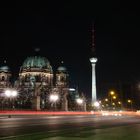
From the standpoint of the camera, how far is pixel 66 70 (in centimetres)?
19238

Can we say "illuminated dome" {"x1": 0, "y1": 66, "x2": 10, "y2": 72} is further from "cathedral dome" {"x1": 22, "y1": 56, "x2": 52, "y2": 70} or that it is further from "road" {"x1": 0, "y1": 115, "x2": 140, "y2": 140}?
"road" {"x1": 0, "y1": 115, "x2": 140, "y2": 140}

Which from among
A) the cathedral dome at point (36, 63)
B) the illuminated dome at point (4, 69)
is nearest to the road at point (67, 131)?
the illuminated dome at point (4, 69)

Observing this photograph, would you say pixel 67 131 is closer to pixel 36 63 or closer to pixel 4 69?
pixel 4 69

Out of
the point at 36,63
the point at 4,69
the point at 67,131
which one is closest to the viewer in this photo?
the point at 67,131

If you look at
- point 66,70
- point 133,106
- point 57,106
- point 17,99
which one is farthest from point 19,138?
point 66,70

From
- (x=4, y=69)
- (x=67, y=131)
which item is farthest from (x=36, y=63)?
(x=67, y=131)

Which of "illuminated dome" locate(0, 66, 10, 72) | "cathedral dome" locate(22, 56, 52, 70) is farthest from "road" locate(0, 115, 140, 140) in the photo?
"cathedral dome" locate(22, 56, 52, 70)

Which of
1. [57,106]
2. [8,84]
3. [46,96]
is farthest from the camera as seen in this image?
[8,84]

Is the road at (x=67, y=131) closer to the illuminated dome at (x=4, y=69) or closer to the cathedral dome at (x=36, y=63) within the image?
the illuminated dome at (x=4, y=69)

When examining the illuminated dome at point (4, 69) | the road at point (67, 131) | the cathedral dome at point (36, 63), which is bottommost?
the road at point (67, 131)

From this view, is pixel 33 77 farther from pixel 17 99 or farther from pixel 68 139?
pixel 68 139

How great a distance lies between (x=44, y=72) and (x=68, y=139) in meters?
162

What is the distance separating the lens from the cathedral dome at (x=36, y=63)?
183150 millimetres

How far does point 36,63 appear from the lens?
606ft
